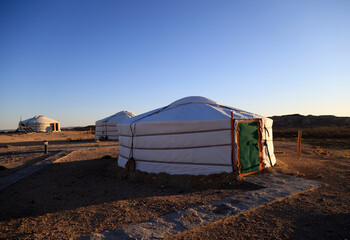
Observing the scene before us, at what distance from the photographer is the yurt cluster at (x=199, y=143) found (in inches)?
191

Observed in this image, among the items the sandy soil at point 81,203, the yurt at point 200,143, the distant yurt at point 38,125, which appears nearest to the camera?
the sandy soil at point 81,203

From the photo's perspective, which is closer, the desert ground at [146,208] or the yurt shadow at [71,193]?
the desert ground at [146,208]

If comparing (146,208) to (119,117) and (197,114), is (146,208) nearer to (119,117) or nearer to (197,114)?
(197,114)

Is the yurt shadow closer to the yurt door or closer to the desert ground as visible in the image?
the desert ground

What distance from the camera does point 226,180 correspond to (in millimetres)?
4562

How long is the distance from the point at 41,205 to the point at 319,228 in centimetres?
439

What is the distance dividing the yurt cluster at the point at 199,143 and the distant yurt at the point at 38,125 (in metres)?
32.7

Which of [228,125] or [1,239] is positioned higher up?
[228,125]

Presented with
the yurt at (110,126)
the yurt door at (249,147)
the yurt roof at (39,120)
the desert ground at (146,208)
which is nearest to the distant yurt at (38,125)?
the yurt roof at (39,120)

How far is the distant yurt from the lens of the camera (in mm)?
31575

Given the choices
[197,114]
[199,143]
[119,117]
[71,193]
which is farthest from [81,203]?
[119,117]

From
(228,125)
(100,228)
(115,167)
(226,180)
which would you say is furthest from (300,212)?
(115,167)

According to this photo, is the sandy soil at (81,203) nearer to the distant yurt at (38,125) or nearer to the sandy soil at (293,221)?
the sandy soil at (293,221)

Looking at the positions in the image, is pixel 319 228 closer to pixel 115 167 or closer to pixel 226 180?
pixel 226 180
